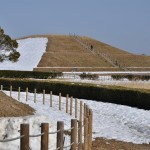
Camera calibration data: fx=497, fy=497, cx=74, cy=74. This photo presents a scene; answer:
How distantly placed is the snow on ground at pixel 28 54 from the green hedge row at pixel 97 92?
4953cm

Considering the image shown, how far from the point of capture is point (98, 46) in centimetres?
12200

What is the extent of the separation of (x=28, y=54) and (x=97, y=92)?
7666 centimetres

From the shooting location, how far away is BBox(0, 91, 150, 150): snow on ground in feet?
45.8

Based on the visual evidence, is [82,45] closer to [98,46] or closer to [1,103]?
[98,46]

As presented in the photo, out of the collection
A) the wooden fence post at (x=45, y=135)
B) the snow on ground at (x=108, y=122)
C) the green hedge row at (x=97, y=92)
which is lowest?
the snow on ground at (x=108, y=122)

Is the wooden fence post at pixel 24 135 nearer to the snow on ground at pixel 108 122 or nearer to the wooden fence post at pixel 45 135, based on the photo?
the wooden fence post at pixel 45 135

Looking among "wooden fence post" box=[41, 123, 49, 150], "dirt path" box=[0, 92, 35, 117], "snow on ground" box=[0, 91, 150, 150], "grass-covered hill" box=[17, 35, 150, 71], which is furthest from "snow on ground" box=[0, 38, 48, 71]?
"wooden fence post" box=[41, 123, 49, 150]

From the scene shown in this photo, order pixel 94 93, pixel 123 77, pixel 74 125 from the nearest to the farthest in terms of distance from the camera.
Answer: pixel 74 125
pixel 94 93
pixel 123 77

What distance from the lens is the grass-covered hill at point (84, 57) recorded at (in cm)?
9756

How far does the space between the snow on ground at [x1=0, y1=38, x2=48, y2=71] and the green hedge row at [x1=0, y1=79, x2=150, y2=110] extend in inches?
1950

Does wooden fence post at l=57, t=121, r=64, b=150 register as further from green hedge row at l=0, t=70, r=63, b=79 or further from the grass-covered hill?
the grass-covered hill

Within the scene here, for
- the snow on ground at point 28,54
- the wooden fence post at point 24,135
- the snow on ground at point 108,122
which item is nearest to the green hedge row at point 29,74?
the snow on ground at point 28,54

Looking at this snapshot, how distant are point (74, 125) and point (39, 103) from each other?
68.9 feet

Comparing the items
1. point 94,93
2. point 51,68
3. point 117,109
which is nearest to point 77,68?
point 51,68
